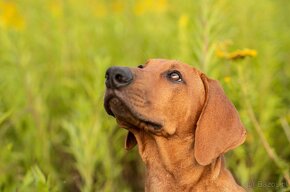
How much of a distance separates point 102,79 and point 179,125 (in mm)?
1565

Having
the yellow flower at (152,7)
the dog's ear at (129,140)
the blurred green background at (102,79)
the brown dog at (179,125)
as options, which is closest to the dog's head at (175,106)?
the brown dog at (179,125)

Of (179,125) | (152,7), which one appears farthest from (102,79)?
(152,7)

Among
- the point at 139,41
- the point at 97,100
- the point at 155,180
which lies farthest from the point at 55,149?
the point at 155,180

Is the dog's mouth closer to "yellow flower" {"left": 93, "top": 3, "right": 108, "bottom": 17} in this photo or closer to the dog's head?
the dog's head

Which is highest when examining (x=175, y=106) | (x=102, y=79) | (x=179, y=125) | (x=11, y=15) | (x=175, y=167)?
(x=175, y=106)

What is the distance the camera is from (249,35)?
26.9 feet

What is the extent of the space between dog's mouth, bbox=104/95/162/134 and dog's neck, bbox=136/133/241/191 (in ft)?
0.49

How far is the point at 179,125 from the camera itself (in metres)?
4.39

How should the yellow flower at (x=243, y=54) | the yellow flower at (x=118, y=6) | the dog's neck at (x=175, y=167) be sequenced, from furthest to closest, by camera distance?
1. the yellow flower at (x=118, y=6)
2. the yellow flower at (x=243, y=54)
3. the dog's neck at (x=175, y=167)

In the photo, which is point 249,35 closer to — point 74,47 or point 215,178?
point 74,47

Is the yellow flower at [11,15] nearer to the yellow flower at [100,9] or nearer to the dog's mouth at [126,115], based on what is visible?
the yellow flower at [100,9]

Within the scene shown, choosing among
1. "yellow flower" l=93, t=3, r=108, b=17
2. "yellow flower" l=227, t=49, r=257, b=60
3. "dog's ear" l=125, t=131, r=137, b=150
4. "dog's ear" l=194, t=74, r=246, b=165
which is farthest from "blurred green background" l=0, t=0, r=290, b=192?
"dog's ear" l=194, t=74, r=246, b=165

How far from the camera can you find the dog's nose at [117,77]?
410cm

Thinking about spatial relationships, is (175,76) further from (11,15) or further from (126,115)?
(11,15)
